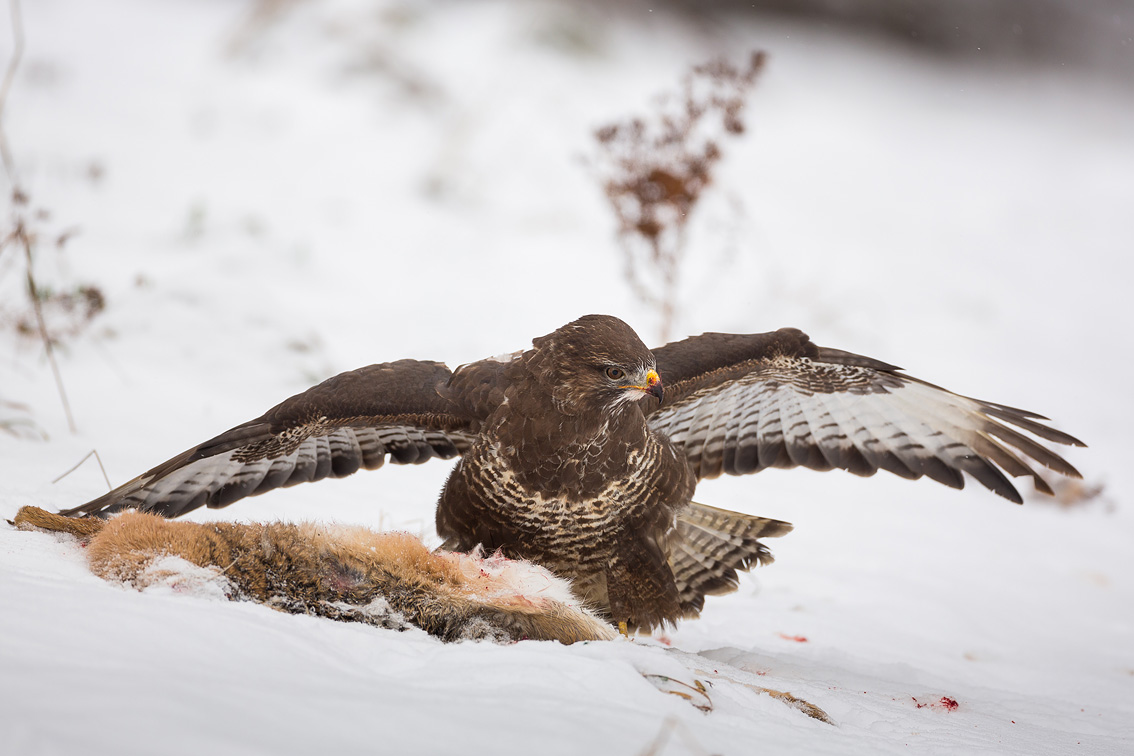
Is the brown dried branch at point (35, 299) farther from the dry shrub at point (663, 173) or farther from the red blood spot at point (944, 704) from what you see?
the dry shrub at point (663, 173)

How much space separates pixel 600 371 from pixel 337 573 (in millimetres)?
1181

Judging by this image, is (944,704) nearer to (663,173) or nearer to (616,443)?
(616,443)

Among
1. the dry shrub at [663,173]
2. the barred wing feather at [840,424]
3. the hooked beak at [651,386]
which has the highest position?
the dry shrub at [663,173]

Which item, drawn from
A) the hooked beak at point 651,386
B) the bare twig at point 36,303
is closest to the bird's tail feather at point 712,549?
the hooked beak at point 651,386

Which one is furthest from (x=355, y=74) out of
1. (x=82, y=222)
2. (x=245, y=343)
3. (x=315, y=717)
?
(x=315, y=717)

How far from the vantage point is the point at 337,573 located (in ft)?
7.19

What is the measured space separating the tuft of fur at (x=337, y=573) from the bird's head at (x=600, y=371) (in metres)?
0.77

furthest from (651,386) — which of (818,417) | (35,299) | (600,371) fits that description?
(35,299)

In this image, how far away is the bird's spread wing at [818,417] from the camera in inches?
136

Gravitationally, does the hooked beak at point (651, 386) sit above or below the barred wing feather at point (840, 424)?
below

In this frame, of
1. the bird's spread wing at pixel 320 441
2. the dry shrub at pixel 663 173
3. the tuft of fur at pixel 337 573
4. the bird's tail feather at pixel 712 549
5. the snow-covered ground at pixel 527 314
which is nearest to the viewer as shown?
the snow-covered ground at pixel 527 314

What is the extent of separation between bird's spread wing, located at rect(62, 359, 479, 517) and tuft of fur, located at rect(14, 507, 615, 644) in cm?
74

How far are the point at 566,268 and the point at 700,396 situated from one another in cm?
601

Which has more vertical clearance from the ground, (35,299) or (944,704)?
(35,299)
